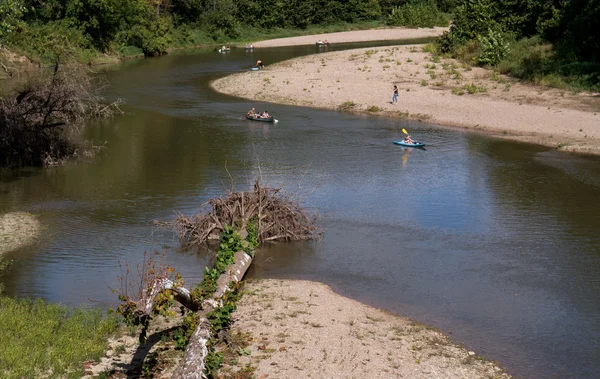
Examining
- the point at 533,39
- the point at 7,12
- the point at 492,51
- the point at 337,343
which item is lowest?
the point at 337,343

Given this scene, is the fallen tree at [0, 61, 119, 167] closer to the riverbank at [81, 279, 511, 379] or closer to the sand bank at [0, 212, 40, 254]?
the sand bank at [0, 212, 40, 254]

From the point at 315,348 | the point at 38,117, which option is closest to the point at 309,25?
the point at 38,117

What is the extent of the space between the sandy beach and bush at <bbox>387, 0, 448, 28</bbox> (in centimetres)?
4667

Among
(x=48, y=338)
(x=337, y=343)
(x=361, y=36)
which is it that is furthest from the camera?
(x=361, y=36)

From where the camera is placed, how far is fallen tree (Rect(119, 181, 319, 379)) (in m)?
14.1

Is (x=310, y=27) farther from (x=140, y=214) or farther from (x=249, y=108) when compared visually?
(x=140, y=214)

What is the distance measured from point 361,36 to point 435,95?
5683cm

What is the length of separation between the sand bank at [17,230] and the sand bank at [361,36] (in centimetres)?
7413

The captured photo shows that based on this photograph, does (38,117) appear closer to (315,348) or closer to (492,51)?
(315,348)

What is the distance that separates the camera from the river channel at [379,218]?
20500 mm

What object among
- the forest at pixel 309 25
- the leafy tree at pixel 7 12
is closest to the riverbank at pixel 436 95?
Answer: the forest at pixel 309 25

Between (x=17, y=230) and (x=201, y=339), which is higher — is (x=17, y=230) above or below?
below

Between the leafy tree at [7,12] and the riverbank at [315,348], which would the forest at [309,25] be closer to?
the leafy tree at [7,12]

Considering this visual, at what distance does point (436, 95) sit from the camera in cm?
5350
